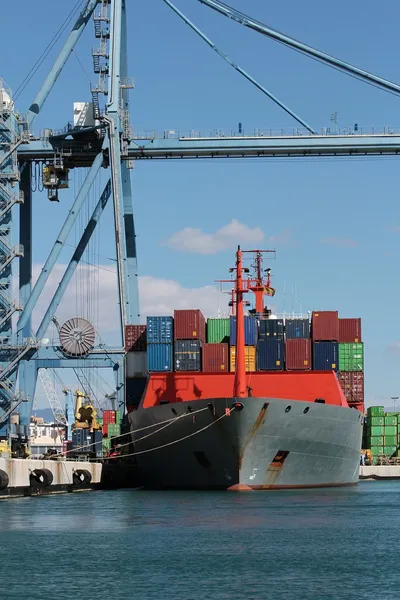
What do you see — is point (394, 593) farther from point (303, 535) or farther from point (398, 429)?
point (398, 429)

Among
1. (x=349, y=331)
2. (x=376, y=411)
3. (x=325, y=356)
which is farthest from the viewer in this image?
(x=376, y=411)

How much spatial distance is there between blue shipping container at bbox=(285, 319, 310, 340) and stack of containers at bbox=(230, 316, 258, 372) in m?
1.81

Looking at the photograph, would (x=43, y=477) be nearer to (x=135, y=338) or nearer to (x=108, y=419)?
(x=135, y=338)

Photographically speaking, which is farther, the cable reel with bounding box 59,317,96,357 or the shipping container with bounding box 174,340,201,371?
the cable reel with bounding box 59,317,96,357

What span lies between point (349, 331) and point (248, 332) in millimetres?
6585

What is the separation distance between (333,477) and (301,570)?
32.9 meters

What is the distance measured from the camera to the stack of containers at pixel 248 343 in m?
58.9

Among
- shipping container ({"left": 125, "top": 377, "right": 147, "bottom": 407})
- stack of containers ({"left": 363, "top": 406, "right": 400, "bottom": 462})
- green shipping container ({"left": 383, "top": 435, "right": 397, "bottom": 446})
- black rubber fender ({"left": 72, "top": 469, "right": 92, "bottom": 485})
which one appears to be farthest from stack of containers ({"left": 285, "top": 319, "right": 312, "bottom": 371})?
green shipping container ({"left": 383, "top": 435, "right": 397, "bottom": 446})

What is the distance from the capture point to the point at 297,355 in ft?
194

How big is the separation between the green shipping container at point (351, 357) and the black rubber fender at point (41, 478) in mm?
17738

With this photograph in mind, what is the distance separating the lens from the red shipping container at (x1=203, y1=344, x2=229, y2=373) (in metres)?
58.8

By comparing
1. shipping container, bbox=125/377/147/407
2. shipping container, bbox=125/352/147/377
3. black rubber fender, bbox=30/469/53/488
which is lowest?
black rubber fender, bbox=30/469/53/488

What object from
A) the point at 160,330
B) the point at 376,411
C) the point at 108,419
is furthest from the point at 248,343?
the point at 376,411

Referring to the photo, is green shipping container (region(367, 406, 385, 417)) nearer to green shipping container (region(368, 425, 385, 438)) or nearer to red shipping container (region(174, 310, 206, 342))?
green shipping container (region(368, 425, 385, 438))
